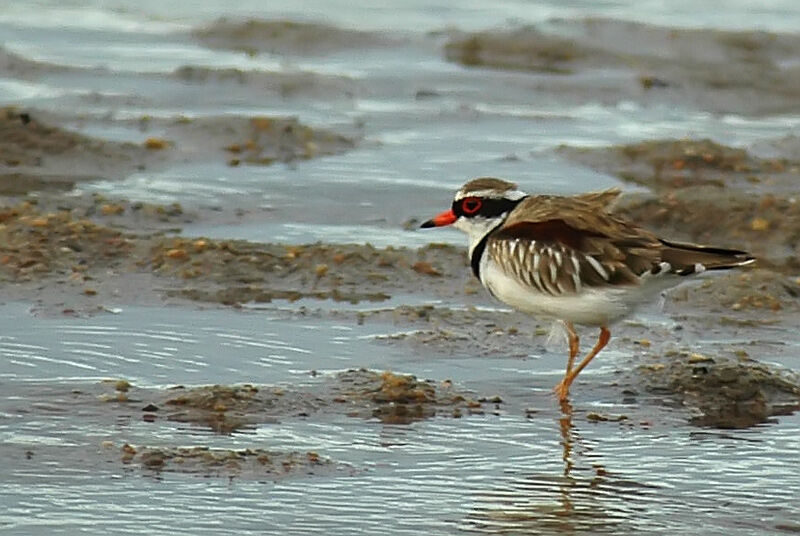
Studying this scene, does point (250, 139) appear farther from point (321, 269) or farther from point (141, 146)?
point (321, 269)

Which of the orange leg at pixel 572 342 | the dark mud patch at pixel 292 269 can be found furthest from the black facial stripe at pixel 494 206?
the dark mud patch at pixel 292 269

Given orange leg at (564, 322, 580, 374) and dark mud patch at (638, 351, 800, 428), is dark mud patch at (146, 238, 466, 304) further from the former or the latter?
dark mud patch at (638, 351, 800, 428)

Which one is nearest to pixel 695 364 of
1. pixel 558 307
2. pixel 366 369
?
pixel 558 307

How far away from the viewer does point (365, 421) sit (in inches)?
289

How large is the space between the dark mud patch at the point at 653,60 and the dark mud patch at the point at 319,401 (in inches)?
338

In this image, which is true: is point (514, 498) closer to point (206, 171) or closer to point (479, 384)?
point (479, 384)

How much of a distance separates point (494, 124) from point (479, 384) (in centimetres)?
687

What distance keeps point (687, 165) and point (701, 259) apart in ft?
17.8

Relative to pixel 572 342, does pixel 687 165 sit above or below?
above

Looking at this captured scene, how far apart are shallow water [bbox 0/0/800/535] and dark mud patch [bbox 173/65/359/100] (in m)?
0.84

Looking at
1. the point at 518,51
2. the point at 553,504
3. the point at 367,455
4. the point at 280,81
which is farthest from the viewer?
the point at 518,51

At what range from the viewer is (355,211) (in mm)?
11500

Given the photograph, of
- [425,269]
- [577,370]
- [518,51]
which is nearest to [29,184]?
[425,269]

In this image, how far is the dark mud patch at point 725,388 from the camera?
763cm
